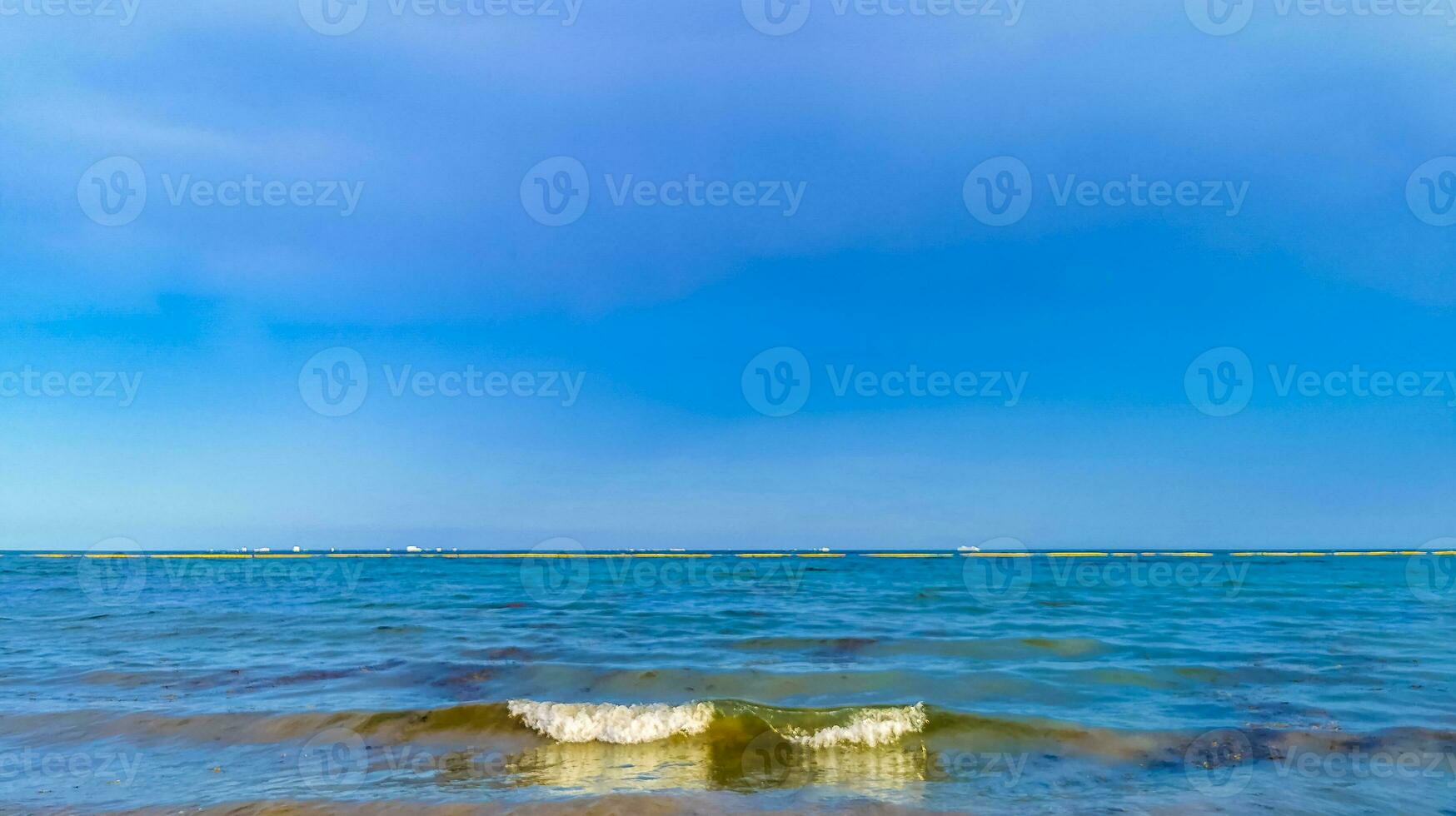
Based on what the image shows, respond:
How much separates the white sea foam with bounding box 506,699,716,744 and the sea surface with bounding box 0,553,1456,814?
0.04 metres

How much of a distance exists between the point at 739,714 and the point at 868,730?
5.84 ft

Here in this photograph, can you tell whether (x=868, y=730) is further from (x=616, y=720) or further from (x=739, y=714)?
(x=616, y=720)

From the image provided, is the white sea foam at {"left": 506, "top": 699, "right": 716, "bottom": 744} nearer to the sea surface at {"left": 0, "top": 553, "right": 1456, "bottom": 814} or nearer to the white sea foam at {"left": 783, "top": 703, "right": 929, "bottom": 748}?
the sea surface at {"left": 0, "top": 553, "right": 1456, "bottom": 814}

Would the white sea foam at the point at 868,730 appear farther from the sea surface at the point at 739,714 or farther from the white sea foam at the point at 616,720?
the white sea foam at the point at 616,720

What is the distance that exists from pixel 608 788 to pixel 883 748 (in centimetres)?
368

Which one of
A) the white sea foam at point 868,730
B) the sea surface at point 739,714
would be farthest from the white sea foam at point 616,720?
the white sea foam at point 868,730

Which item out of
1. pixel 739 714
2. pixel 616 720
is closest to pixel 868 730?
pixel 739 714

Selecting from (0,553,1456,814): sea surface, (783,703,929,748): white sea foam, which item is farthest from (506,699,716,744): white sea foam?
(783,703,929,748): white sea foam

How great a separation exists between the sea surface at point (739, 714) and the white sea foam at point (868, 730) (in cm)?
3

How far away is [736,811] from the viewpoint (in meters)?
7.57

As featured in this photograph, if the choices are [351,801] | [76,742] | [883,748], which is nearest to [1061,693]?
[883,748]

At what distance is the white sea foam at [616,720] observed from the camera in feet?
35.1

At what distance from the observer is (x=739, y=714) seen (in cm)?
1109

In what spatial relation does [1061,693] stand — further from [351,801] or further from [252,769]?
[252,769]
